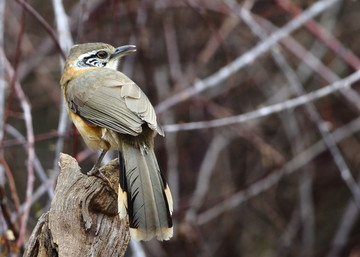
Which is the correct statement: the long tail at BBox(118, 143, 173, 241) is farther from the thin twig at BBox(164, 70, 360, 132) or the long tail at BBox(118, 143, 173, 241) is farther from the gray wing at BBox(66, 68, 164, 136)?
the thin twig at BBox(164, 70, 360, 132)

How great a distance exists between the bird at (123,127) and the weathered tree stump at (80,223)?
0.54ft

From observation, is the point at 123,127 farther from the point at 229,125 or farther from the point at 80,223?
the point at 229,125

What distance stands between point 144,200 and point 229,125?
4141mm

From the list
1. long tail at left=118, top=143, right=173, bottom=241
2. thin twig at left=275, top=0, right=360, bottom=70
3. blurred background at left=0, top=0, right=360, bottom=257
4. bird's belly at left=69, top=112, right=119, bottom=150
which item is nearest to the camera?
long tail at left=118, top=143, right=173, bottom=241

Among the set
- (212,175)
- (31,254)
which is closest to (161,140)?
(212,175)

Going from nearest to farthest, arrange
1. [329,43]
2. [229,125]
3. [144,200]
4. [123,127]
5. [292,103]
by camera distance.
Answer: [144,200]
[123,127]
[292,103]
[329,43]
[229,125]

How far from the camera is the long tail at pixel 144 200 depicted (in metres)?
3.43

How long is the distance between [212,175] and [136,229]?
483 centimetres

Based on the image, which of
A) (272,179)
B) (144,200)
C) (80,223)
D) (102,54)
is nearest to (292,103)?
(102,54)

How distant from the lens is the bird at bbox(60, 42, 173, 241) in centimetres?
347

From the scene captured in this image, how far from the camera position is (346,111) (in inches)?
322

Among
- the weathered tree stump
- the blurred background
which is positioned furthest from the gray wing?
the blurred background

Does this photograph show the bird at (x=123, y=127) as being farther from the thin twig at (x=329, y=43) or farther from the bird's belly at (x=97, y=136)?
the thin twig at (x=329, y=43)

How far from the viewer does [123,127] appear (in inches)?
151
